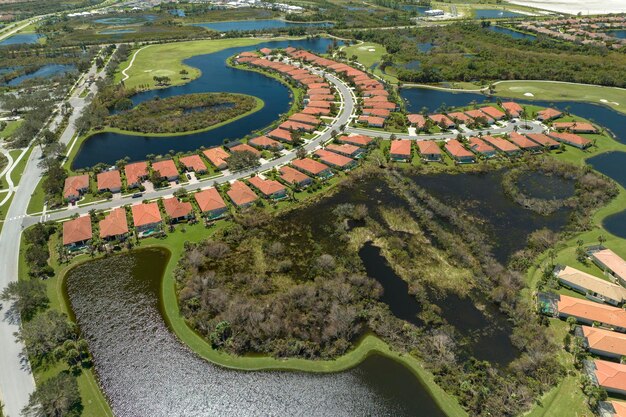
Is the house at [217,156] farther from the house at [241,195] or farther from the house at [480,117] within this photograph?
the house at [480,117]

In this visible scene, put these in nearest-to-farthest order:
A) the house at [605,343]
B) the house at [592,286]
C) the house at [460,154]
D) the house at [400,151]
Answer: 1. the house at [605,343]
2. the house at [592,286]
3. the house at [460,154]
4. the house at [400,151]

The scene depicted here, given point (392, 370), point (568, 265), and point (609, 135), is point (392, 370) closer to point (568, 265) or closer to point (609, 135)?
point (568, 265)

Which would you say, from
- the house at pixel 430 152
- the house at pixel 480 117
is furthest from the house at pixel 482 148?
the house at pixel 480 117

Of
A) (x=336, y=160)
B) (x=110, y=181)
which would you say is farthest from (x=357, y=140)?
(x=110, y=181)

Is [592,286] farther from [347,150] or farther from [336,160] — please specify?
A: [347,150]

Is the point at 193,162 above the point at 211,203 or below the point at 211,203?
above

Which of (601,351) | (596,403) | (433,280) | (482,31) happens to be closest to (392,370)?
(433,280)

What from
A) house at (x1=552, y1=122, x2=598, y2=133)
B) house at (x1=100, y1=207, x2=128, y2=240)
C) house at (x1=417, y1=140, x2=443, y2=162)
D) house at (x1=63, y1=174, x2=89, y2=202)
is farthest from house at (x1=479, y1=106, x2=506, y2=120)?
house at (x1=63, y1=174, x2=89, y2=202)
